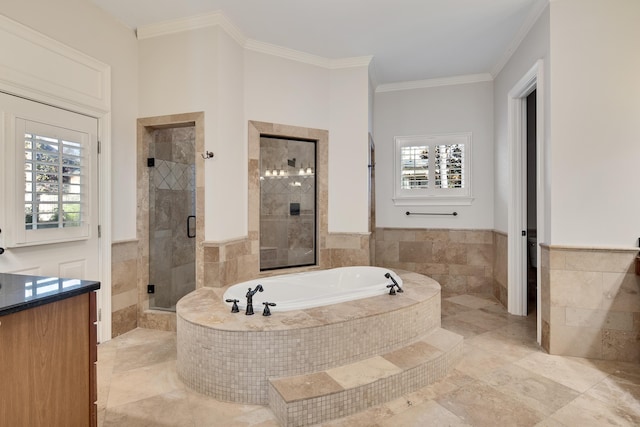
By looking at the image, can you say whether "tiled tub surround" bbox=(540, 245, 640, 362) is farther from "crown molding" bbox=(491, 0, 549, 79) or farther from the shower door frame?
the shower door frame

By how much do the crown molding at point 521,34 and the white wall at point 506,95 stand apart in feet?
0.11

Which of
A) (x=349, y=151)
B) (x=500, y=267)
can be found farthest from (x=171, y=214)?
(x=500, y=267)

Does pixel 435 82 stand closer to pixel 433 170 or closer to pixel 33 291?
pixel 433 170

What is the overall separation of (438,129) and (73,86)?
3.89 metres

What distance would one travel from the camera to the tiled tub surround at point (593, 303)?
2.35 m

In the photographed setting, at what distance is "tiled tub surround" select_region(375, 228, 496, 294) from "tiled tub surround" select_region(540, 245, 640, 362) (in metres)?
1.56

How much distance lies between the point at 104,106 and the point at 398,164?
3.33 m

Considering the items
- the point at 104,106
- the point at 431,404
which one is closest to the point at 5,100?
the point at 104,106

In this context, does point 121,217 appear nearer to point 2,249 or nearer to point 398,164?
point 2,249

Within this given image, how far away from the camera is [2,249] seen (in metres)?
2.00

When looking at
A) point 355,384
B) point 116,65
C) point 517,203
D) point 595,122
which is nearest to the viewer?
point 355,384

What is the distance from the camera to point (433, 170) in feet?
13.9

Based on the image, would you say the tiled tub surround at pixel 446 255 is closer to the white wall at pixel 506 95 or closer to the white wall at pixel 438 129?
the white wall at pixel 438 129

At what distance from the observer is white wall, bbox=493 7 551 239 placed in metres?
2.58
